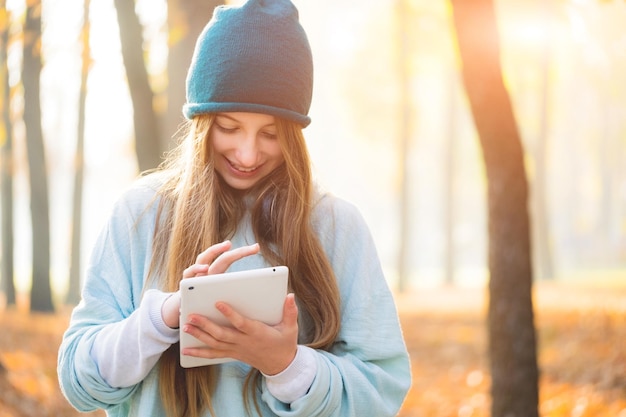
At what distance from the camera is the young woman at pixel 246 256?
2.23 metres

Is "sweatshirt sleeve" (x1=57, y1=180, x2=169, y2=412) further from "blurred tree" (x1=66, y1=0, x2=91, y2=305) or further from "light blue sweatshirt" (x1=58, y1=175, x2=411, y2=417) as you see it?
"blurred tree" (x1=66, y1=0, x2=91, y2=305)

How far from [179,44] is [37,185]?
9.81 meters

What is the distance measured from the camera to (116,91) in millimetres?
13805

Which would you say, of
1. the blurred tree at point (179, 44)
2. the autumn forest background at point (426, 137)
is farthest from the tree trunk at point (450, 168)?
the blurred tree at point (179, 44)

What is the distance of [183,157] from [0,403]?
536cm

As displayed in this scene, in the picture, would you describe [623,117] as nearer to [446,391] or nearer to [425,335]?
[425,335]

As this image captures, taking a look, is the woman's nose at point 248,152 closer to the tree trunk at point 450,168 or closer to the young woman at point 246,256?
the young woman at point 246,256

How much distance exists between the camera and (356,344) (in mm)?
2383

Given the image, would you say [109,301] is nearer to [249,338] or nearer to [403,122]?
[249,338]

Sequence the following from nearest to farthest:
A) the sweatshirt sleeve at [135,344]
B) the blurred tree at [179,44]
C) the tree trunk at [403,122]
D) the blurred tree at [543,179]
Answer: the sweatshirt sleeve at [135,344], the blurred tree at [179,44], the tree trunk at [403,122], the blurred tree at [543,179]

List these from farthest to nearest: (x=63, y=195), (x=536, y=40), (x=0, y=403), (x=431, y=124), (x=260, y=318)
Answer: (x=63, y=195) < (x=431, y=124) < (x=536, y=40) < (x=0, y=403) < (x=260, y=318)

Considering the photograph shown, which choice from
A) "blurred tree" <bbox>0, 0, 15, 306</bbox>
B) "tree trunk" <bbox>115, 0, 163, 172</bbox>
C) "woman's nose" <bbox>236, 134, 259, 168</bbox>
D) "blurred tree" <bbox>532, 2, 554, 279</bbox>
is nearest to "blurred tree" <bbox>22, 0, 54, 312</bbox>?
"blurred tree" <bbox>0, 0, 15, 306</bbox>

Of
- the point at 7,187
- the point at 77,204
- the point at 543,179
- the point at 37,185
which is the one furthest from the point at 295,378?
the point at 543,179

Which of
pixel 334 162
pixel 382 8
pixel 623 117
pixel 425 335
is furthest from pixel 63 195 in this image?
pixel 425 335
